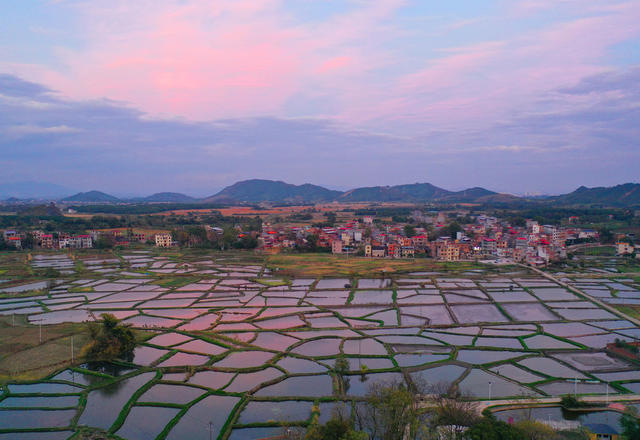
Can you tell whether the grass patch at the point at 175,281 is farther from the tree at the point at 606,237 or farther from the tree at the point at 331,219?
the tree at the point at 606,237

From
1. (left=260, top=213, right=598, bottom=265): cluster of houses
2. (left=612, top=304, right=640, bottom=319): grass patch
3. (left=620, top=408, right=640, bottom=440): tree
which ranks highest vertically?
(left=260, top=213, right=598, bottom=265): cluster of houses

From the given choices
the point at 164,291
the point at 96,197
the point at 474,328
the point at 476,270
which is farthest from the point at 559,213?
the point at 96,197

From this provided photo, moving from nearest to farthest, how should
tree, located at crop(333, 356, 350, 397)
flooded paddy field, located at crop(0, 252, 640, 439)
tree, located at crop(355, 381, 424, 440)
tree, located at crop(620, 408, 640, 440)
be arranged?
tree, located at crop(620, 408, 640, 440) → tree, located at crop(355, 381, 424, 440) → flooded paddy field, located at crop(0, 252, 640, 439) → tree, located at crop(333, 356, 350, 397)

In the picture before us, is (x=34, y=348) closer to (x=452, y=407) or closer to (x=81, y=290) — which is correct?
(x=81, y=290)

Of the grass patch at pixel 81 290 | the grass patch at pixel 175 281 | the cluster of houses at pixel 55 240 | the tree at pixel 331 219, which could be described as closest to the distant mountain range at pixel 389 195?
the tree at pixel 331 219

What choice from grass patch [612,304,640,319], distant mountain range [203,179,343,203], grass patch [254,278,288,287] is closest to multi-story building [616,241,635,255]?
grass patch [612,304,640,319]

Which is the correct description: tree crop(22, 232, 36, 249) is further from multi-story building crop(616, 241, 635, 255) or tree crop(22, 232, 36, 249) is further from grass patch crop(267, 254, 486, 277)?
multi-story building crop(616, 241, 635, 255)
